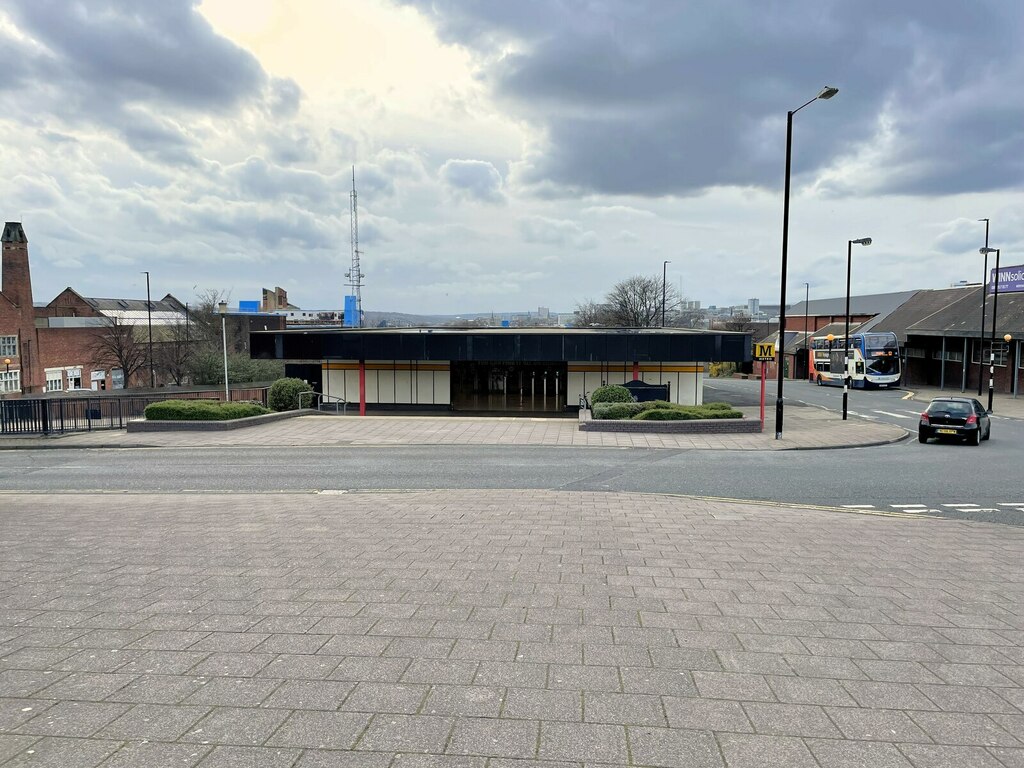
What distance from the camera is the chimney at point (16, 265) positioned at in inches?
2192

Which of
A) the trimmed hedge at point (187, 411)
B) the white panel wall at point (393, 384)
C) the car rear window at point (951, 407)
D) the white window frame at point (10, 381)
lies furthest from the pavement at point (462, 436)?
the white window frame at point (10, 381)

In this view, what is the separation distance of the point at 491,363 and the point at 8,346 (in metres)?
40.2

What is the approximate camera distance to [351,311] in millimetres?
101062

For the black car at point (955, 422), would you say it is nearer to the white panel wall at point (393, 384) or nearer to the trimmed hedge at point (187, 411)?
the white panel wall at point (393, 384)

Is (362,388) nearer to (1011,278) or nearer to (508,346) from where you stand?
(508,346)

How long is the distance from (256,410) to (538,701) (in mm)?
24027

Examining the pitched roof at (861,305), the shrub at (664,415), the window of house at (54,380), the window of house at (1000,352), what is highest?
the pitched roof at (861,305)

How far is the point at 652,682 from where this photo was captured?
4.87 m

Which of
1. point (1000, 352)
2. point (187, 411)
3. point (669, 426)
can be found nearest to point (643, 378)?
point (669, 426)

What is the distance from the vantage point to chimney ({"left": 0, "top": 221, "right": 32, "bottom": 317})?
5569 centimetres

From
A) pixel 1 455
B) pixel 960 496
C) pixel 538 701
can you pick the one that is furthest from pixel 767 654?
pixel 1 455

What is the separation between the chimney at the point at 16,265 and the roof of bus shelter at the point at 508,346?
1510 inches

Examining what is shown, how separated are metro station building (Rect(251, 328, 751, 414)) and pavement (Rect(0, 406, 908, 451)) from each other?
3.87 metres

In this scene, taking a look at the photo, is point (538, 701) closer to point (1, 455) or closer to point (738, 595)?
point (738, 595)
